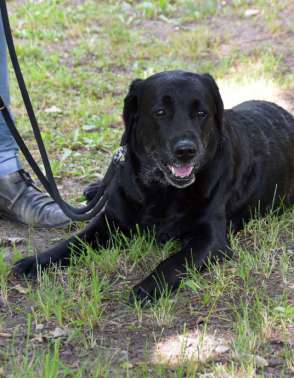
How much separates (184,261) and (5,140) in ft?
4.67

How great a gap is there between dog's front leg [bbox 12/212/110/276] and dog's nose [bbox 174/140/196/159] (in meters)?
0.60

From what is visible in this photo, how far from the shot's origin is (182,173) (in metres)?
3.28

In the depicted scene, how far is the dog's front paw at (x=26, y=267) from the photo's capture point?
325 centimetres

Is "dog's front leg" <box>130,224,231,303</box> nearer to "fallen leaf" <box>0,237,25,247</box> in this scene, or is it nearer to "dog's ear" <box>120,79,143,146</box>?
"dog's ear" <box>120,79,143,146</box>

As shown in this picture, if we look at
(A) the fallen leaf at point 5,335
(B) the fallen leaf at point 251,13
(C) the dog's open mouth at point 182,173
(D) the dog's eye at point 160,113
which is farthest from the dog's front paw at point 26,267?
(B) the fallen leaf at point 251,13

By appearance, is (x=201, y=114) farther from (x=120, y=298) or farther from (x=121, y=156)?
(x=120, y=298)

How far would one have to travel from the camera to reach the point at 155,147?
131 inches

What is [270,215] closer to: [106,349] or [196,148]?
[196,148]

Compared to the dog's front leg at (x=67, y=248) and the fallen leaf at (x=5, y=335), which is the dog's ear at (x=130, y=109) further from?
the fallen leaf at (x=5, y=335)

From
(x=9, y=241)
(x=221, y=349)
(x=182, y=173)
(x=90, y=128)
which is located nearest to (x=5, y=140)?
(x=9, y=241)

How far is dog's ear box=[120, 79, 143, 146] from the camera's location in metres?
3.49

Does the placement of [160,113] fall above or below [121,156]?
above

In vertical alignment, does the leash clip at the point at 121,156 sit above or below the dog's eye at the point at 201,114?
below

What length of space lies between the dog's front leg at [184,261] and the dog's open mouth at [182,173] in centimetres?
24
